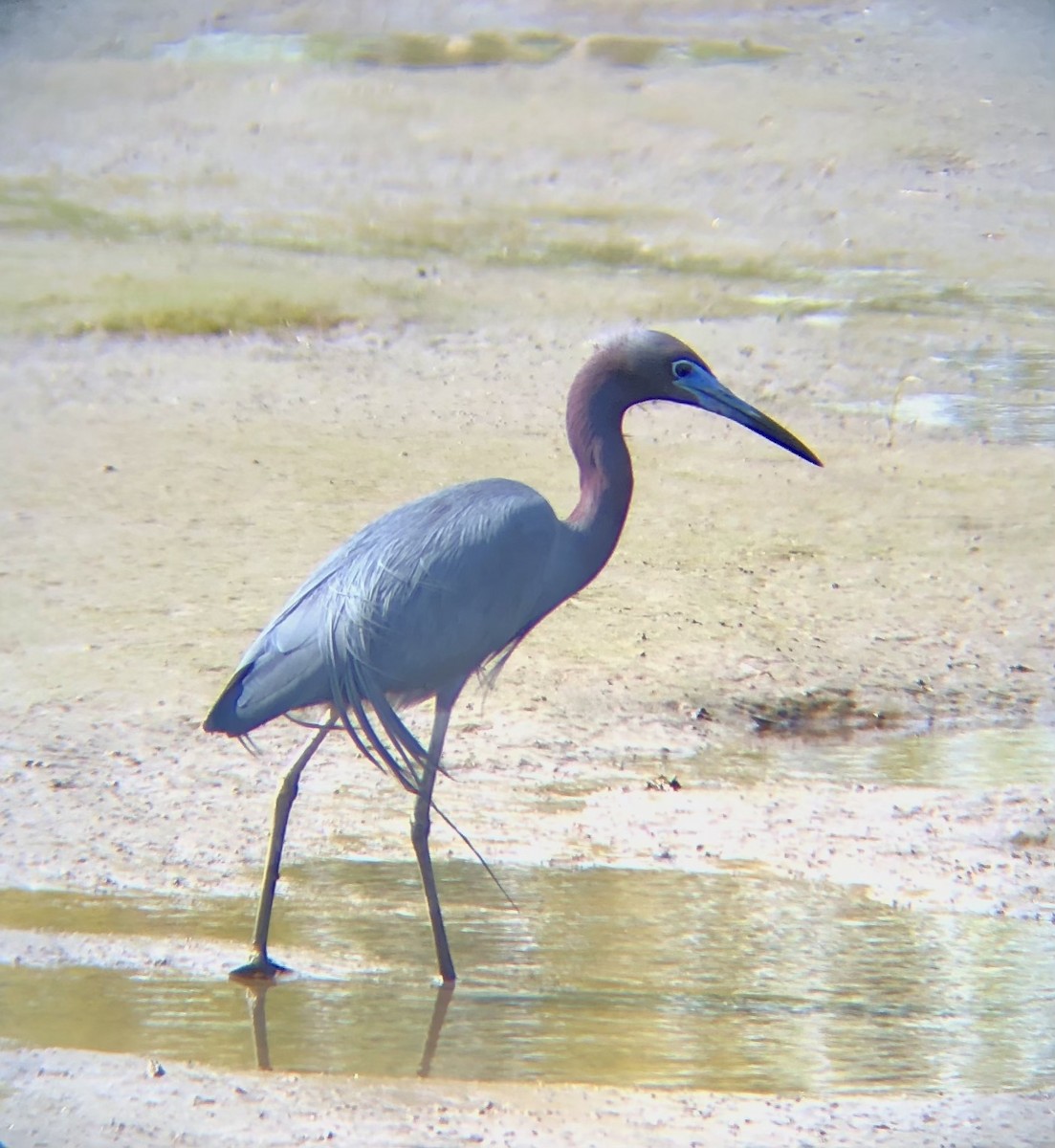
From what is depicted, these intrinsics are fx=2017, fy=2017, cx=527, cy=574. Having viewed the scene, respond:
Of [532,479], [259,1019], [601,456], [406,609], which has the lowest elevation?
[532,479]

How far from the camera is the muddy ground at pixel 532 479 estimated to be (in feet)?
18.1

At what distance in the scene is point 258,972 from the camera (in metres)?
4.84

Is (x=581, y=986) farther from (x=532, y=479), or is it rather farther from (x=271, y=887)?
(x=532, y=479)

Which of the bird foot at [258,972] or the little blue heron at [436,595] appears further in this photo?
the little blue heron at [436,595]

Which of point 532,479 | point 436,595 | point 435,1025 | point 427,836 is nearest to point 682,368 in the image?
point 436,595

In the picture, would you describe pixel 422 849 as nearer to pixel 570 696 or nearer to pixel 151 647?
pixel 570 696

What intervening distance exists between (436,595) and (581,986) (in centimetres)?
106

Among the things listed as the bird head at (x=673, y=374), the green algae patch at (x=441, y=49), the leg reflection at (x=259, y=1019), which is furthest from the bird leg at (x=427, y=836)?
the green algae patch at (x=441, y=49)

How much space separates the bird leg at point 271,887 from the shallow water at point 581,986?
0.23 feet

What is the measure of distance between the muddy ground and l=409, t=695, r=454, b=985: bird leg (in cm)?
55

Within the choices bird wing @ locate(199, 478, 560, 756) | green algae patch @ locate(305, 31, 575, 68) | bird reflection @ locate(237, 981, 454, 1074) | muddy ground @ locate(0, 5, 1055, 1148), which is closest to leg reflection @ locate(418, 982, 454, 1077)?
bird reflection @ locate(237, 981, 454, 1074)

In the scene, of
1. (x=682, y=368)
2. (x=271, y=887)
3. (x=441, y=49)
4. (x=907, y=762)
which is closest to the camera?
(x=271, y=887)

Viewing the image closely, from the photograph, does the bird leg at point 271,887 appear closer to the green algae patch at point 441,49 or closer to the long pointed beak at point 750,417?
the long pointed beak at point 750,417

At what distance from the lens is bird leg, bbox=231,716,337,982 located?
15.9 feet
